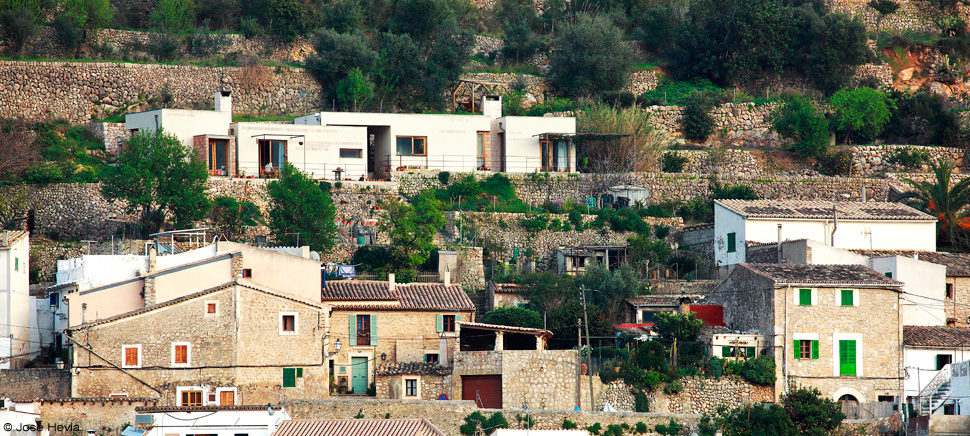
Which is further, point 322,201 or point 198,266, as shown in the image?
point 322,201

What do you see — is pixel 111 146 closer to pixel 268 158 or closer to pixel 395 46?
pixel 268 158

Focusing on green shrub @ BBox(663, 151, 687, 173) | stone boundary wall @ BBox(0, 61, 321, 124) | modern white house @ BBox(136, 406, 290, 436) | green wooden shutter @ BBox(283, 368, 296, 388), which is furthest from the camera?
stone boundary wall @ BBox(0, 61, 321, 124)

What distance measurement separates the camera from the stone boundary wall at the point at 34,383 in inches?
→ 1502

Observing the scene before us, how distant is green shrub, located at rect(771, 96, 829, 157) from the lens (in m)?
62.6

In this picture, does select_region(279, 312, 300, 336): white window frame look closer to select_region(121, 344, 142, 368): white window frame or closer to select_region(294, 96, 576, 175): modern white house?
select_region(121, 344, 142, 368): white window frame

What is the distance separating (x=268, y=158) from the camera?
55156 mm

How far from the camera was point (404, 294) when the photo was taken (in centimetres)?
4197

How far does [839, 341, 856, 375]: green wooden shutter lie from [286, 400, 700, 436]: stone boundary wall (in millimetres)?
6854

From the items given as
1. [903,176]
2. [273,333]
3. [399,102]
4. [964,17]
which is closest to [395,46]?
[399,102]

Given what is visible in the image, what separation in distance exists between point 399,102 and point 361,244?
1794 centimetres

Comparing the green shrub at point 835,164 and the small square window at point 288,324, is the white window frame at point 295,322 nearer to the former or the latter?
the small square window at point 288,324

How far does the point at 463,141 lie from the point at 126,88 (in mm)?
16584

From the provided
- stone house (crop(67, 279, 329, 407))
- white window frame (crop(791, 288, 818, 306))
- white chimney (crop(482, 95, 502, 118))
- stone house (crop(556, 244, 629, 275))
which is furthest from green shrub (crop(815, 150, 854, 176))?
stone house (crop(67, 279, 329, 407))

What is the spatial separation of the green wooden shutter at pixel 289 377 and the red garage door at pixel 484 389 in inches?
195
